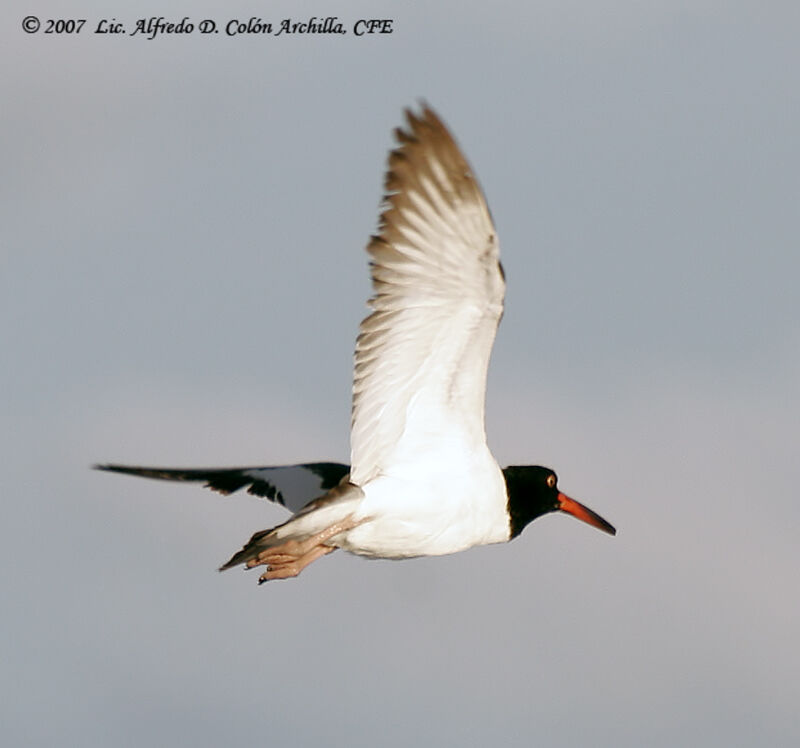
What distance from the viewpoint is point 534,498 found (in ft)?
46.8

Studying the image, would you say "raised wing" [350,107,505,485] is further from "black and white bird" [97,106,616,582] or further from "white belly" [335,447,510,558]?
"white belly" [335,447,510,558]

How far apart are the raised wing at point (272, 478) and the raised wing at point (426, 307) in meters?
2.05

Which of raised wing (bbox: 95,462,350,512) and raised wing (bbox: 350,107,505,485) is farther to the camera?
raised wing (bbox: 95,462,350,512)

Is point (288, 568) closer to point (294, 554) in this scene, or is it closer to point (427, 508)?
point (294, 554)

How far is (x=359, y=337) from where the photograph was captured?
12117 mm

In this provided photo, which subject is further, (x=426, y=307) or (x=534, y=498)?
(x=534, y=498)

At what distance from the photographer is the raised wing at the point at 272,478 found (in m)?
14.7

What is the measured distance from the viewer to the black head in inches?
548

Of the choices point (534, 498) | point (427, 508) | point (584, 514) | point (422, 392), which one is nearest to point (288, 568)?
point (427, 508)

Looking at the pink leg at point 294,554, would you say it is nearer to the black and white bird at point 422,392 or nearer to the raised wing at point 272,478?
the black and white bird at point 422,392

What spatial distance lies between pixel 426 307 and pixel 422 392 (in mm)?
810

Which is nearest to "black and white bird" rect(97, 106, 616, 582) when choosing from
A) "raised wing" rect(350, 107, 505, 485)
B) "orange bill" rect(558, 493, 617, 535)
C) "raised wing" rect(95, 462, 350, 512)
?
"raised wing" rect(350, 107, 505, 485)

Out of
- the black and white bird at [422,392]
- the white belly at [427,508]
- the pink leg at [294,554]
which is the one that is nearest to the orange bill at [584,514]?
the black and white bird at [422,392]

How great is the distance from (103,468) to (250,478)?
1366 mm
